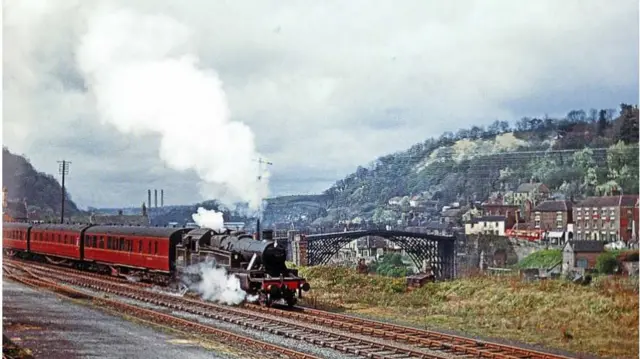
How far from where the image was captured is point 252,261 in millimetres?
8211

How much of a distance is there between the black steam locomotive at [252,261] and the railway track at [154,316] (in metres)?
1.08

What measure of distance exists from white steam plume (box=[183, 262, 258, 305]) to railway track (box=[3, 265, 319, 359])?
3.06 feet

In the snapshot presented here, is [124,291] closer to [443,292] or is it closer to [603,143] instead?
[443,292]

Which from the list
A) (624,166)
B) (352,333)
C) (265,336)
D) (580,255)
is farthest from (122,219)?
(624,166)

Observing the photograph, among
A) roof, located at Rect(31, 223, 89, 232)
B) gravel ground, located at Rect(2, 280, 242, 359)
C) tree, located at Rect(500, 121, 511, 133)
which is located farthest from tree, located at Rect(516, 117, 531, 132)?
roof, located at Rect(31, 223, 89, 232)

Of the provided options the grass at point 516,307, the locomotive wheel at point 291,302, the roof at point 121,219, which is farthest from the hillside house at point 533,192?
the roof at point 121,219

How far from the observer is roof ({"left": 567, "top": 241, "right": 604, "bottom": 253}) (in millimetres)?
5226

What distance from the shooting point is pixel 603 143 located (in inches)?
212

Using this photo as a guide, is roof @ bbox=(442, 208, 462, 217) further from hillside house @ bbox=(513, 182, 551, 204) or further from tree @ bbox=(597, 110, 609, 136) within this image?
tree @ bbox=(597, 110, 609, 136)

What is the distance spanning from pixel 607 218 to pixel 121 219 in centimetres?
543

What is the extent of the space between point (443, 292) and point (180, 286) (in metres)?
4.23

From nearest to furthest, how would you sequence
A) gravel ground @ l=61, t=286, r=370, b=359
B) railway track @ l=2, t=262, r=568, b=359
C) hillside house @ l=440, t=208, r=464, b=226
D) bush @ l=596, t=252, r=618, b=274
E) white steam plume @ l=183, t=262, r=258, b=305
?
1. bush @ l=596, t=252, r=618, b=274
2. railway track @ l=2, t=262, r=568, b=359
3. gravel ground @ l=61, t=286, r=370, b=359
4. hillside house @ l=440, t=208, r=464, b=226
5. white steam plume @ l=183, t=262, r=258, b=305

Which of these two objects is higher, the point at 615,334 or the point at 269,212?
the point at 269,212

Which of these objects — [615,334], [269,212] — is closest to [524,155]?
[615,334]
